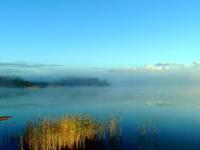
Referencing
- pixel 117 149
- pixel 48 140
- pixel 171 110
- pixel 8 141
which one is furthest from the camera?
pixel 171 110

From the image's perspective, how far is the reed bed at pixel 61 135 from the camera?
55.6 ft

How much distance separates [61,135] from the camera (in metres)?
17.2

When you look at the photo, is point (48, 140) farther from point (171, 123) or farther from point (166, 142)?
point (171, 123)

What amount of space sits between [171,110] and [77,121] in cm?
2024

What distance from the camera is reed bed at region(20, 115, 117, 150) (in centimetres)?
1694

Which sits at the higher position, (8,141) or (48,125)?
(48,125)

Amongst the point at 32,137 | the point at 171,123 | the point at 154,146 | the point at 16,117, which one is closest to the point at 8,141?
the point at 32,137

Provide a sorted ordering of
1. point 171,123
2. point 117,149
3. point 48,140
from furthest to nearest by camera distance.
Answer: point 171,123, point 117,149, point 48,140

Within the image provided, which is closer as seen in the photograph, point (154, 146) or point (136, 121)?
point (154, 146)

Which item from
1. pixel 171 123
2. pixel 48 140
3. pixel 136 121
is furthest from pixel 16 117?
pixel 48 140

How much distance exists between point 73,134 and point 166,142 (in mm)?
6383

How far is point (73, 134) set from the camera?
17.6 metres

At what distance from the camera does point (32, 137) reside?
1748 cm

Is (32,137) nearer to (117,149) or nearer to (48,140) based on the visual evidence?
(48,140)
